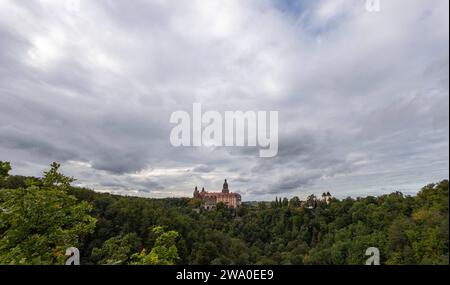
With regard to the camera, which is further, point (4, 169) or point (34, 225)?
point (4, 169)

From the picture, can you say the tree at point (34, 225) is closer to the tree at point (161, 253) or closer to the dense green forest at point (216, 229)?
the dense green forest at point (216, 229)

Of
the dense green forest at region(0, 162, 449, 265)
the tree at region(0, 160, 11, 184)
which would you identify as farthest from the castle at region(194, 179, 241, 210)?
the tree at region(0, 160, 11, 184)

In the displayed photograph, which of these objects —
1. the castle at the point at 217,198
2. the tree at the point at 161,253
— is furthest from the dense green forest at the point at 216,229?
the castle at the point at 217,198

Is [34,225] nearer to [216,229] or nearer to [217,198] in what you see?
[216,229]

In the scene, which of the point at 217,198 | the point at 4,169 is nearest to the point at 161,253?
the point at 4,169

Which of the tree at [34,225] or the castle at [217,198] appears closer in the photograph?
the tree at [34,225]
